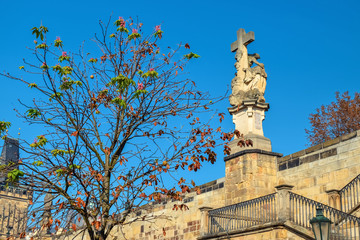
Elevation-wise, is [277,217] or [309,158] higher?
[309,158]

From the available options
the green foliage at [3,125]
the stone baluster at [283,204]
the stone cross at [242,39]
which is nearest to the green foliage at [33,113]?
the green foliage at [3,125]

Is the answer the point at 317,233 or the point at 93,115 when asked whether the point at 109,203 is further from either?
the point at 317,233

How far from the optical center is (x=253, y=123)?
646 inches

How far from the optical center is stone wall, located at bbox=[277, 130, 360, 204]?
1344cm

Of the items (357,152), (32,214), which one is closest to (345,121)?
(357,152)

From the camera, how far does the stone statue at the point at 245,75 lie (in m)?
16.8

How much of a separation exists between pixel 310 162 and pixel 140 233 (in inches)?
402

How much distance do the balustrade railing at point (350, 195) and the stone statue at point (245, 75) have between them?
4.51 meters

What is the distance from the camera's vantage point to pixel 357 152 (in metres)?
13.2

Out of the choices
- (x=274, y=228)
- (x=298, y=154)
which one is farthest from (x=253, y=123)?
(x=274, y=228)

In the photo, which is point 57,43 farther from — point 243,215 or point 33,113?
point 243,215

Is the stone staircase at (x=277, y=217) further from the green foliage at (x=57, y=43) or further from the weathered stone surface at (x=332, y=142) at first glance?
the green foliage at (x=57, y=43)

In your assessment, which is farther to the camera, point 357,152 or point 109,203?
point 357,152

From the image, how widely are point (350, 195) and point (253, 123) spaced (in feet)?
14.3
